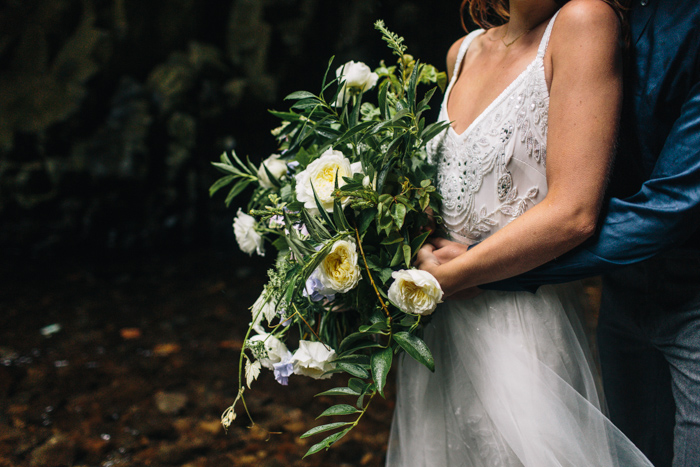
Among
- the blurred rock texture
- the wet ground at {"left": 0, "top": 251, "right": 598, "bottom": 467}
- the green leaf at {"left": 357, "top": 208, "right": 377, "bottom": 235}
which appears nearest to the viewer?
the green leaf at {"left": 357, "top": 208, "right": 377, "bottom": 235}

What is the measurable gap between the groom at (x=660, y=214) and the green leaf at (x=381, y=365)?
8.8 inches

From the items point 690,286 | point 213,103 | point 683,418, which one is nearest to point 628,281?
point 690,286

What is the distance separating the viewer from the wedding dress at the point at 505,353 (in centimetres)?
82

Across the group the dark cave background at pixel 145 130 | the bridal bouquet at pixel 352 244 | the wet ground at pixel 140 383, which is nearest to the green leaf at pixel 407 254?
the bridal bouquet at pixel 352 244

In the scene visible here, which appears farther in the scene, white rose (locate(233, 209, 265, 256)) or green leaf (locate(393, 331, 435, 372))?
white rose (locate(233, 209, 265, 256))

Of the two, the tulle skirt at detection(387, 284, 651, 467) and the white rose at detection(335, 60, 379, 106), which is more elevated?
the white rose at detection(335, 60, 379, 106)

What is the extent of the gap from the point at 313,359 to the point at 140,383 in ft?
6.31

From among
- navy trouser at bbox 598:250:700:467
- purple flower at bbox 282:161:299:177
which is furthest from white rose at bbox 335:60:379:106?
navy trouser at bbox 598:250:700:467

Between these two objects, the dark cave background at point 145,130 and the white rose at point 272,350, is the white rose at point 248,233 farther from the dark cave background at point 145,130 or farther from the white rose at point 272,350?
the dark cave background at point 145,130

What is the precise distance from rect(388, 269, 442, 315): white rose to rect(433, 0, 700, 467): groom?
0.54ft

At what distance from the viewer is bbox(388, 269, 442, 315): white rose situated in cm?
77

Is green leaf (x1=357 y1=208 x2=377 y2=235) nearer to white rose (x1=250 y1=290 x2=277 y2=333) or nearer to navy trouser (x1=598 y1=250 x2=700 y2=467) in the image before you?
white rose (x1=250 y1=290 x2=277 y2=333)

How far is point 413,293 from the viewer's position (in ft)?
2.56

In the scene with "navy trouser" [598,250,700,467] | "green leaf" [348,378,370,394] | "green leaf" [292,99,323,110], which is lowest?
"navy trouser" [598,250,700,467]
